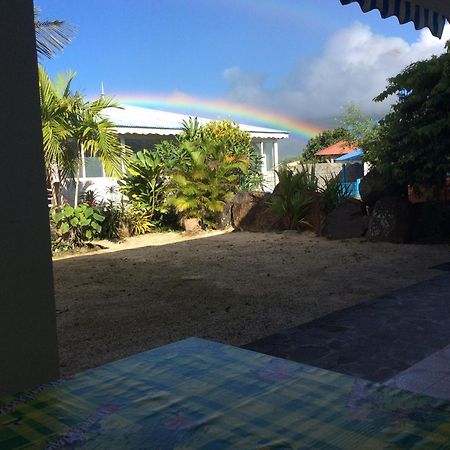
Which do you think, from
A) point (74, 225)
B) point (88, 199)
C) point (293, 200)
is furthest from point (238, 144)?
point (74, 225)

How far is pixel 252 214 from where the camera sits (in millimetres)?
13281

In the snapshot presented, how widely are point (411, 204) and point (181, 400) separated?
9.75m

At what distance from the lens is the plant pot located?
43.2 feet

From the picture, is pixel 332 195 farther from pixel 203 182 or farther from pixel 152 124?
pixel 152 124

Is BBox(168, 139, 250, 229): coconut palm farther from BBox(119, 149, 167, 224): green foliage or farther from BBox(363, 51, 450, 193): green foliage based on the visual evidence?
BBox(363, 51, 450, 193): green foliage

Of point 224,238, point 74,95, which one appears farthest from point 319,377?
point 74,95

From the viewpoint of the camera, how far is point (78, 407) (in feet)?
5.65

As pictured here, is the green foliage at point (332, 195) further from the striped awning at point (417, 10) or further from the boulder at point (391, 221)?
the striped awning at point (417, 10)

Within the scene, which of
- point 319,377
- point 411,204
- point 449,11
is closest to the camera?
point 319,377

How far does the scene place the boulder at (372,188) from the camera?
1094 cm

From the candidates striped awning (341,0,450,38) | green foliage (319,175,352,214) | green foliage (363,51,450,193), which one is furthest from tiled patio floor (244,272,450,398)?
green foliage (319,175,352,214)

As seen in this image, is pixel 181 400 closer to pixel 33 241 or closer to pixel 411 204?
pixel 33 241

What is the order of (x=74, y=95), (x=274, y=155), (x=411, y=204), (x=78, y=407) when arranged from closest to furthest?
(x=78, y=407)
(x=411, y=204)
(x=74, y=95)
(x=274, y=155)

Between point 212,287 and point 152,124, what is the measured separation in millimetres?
11425
